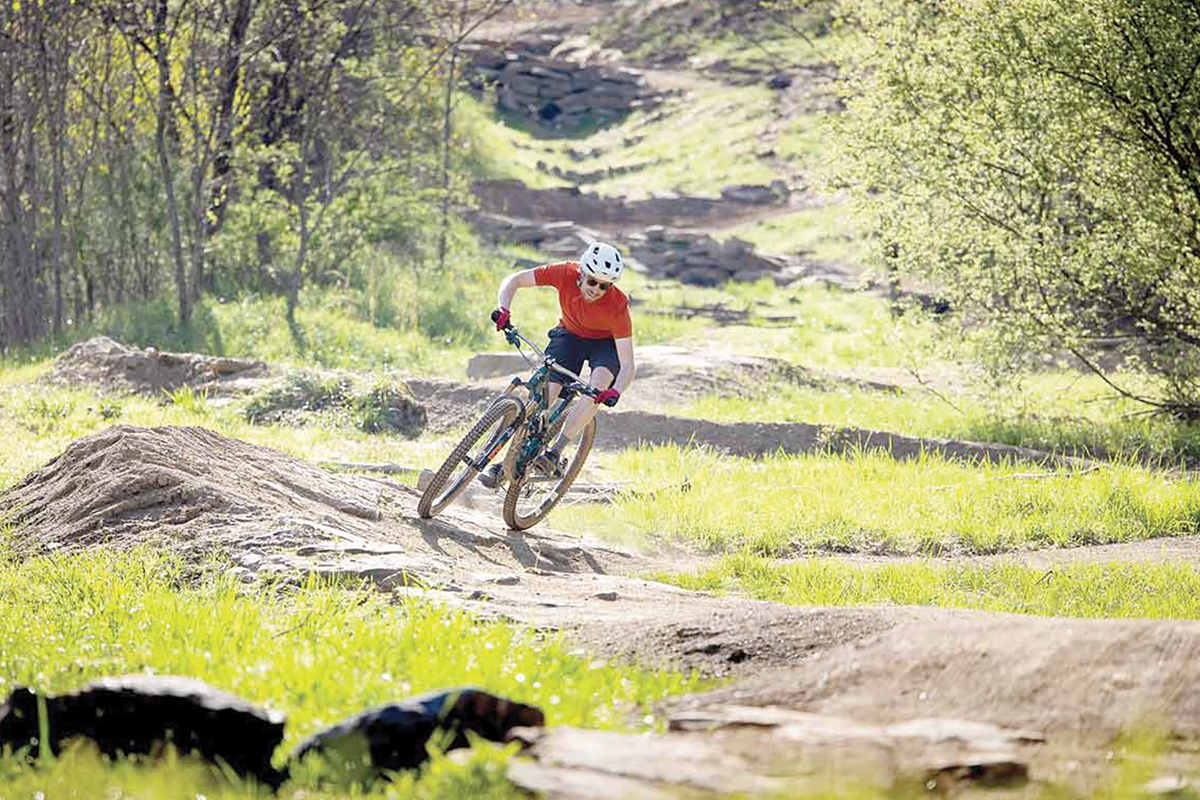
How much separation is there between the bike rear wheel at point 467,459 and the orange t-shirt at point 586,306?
0.76m

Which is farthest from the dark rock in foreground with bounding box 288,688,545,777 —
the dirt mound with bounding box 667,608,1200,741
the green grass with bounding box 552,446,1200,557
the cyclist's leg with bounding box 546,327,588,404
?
the green grass with bounding box 552,446,1200,557

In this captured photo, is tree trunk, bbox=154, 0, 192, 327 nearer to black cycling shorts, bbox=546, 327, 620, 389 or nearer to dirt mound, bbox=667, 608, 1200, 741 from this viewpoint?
black cycling shorts, bbox=546, 327, 620, 389

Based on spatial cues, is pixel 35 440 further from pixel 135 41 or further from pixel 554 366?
pixel 135 41

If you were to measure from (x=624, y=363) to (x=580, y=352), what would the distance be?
1.65 feet

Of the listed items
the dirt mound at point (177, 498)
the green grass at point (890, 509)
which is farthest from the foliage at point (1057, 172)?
the dirt mound at point (177, 498)

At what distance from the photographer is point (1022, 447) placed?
16.1m

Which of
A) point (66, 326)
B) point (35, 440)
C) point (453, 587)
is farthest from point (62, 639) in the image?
point (66, 326)

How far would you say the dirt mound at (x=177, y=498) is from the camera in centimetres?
859

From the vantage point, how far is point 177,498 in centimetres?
899

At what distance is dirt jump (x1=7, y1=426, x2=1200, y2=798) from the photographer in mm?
4422

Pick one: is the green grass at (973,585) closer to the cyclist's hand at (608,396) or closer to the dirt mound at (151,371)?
the cyclist's hand at (608,396)

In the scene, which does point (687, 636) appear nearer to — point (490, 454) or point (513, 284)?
point (490, 454)

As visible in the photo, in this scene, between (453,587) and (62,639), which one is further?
(453,587)

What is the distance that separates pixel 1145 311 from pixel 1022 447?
80.1 inches
